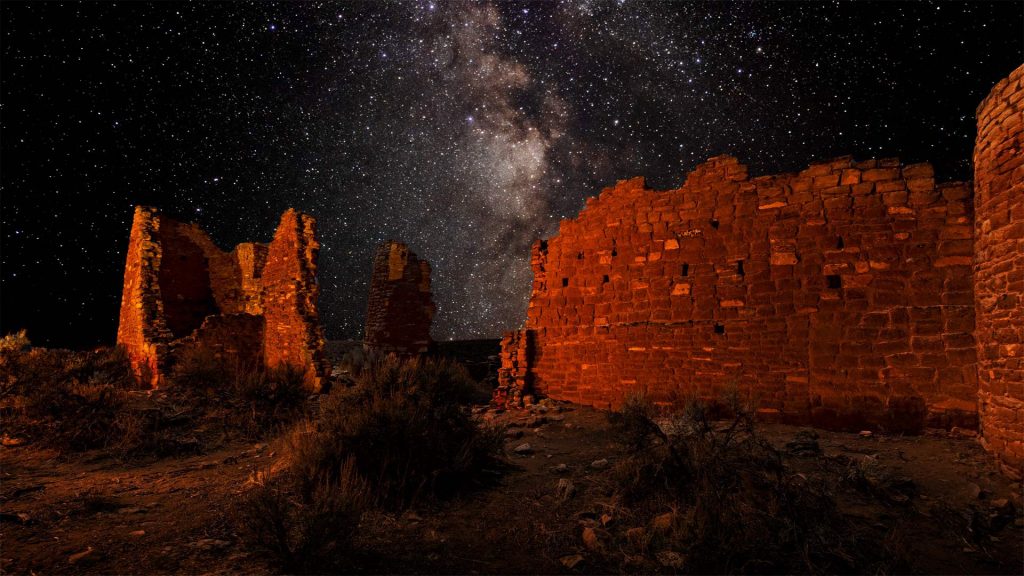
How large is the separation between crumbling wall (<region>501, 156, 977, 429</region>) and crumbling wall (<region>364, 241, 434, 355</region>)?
8450mm

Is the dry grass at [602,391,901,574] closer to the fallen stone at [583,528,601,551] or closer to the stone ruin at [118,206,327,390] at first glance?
the fallen stone at [583,528,601,551]

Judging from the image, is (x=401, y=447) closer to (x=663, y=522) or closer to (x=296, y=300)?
(x=663, y=522)

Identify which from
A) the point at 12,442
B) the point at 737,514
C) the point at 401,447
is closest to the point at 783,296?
the point at 737,514

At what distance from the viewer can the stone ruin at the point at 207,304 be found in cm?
1105

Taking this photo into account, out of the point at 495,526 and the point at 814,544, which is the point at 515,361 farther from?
the point at 814,544

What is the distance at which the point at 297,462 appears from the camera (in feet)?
14.3

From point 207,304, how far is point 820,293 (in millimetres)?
15428

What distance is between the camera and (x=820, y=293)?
6453 millimetres

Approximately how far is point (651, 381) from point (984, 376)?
13.3ft

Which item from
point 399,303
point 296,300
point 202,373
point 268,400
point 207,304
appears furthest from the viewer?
point 399,303

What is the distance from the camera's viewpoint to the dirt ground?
3133 mm

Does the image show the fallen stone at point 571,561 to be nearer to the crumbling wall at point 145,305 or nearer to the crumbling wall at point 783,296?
the crumbling wall at point 783,296

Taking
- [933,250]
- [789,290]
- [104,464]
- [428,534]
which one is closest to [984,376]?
[933,250]

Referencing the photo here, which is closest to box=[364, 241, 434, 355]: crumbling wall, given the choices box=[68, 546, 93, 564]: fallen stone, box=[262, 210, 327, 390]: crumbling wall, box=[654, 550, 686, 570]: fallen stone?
box=[262, 210, 327, 390]: crumbling wall
